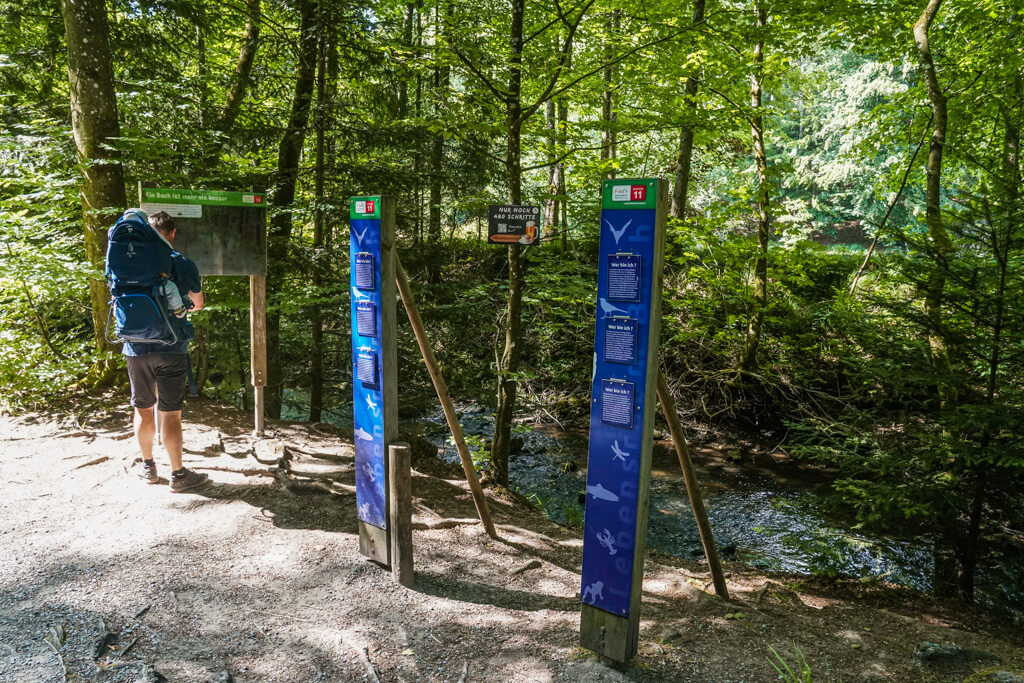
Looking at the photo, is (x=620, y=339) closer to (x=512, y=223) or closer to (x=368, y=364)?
(x=368, y=364)

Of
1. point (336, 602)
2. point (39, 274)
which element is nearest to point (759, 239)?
point (336, 602)

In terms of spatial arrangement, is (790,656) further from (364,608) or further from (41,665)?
(41,665)

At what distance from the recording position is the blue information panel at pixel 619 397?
2885 mm

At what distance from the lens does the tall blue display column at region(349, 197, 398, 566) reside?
3.74 metres

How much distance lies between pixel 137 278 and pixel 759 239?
838 centimetres

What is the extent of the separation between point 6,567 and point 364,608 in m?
2.16

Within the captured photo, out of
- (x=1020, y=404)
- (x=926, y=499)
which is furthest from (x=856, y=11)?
(x=926, y=499)

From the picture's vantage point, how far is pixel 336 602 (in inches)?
140

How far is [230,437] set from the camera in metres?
6.27

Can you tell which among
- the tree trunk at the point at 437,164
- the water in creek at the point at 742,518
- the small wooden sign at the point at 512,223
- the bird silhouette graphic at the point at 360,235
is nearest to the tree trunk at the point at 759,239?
the water in creek at the point at 742,518

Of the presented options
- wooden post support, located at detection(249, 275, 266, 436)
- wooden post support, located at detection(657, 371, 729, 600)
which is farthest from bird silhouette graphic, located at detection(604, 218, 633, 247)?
wooden post support, located at detection(249, 275, 266, 436)

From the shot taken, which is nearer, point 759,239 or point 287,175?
point 287,175

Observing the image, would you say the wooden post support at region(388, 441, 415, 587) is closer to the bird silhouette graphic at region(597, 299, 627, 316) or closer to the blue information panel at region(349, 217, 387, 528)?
the blue information panel at region(349, 217, 387, 528)

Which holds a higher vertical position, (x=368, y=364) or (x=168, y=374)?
(x=368, y=364)
